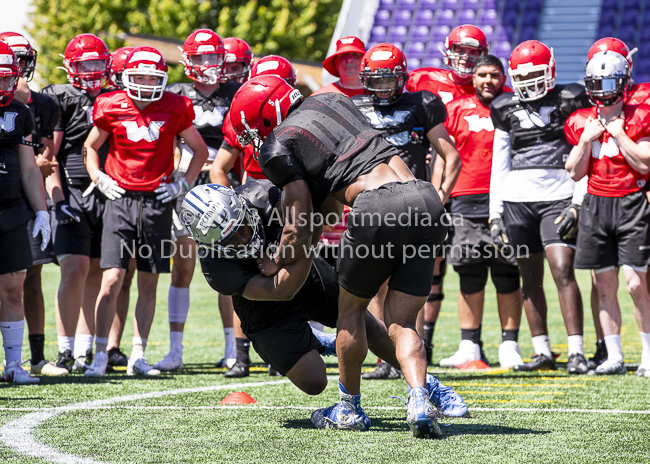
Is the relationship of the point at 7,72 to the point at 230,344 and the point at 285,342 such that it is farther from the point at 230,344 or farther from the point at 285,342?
the point at 285,342

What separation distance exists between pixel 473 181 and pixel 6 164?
335cm

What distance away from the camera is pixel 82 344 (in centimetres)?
597

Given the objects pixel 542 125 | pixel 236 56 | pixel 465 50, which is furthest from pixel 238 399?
pixel 465 50

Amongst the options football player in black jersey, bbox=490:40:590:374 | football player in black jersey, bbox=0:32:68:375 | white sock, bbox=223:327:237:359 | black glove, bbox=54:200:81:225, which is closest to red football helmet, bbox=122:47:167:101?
football player in black jersey, bbox=0:32:68:375

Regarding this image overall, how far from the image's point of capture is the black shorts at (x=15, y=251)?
16.9 feet

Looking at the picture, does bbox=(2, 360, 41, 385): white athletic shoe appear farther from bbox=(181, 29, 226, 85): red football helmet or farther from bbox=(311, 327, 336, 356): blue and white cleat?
bbox=(181, 29, 226, 85): red football helmet

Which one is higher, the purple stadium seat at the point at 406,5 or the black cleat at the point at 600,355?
the purple stadium seat at the point at 406,5

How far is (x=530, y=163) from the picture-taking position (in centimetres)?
595

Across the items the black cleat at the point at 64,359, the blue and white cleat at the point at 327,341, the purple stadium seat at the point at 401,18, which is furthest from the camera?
the purple stadium seat at the point at 401,18

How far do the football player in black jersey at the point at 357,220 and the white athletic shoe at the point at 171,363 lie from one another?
7.59 ft

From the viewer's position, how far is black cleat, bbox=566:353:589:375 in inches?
221

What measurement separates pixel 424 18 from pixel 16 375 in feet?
54.3

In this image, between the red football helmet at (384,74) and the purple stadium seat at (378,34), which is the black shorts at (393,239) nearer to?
the red football helmet at (384,74)

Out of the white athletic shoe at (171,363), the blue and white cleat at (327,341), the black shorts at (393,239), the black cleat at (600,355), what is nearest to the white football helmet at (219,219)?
the black shorts at (393,239)
